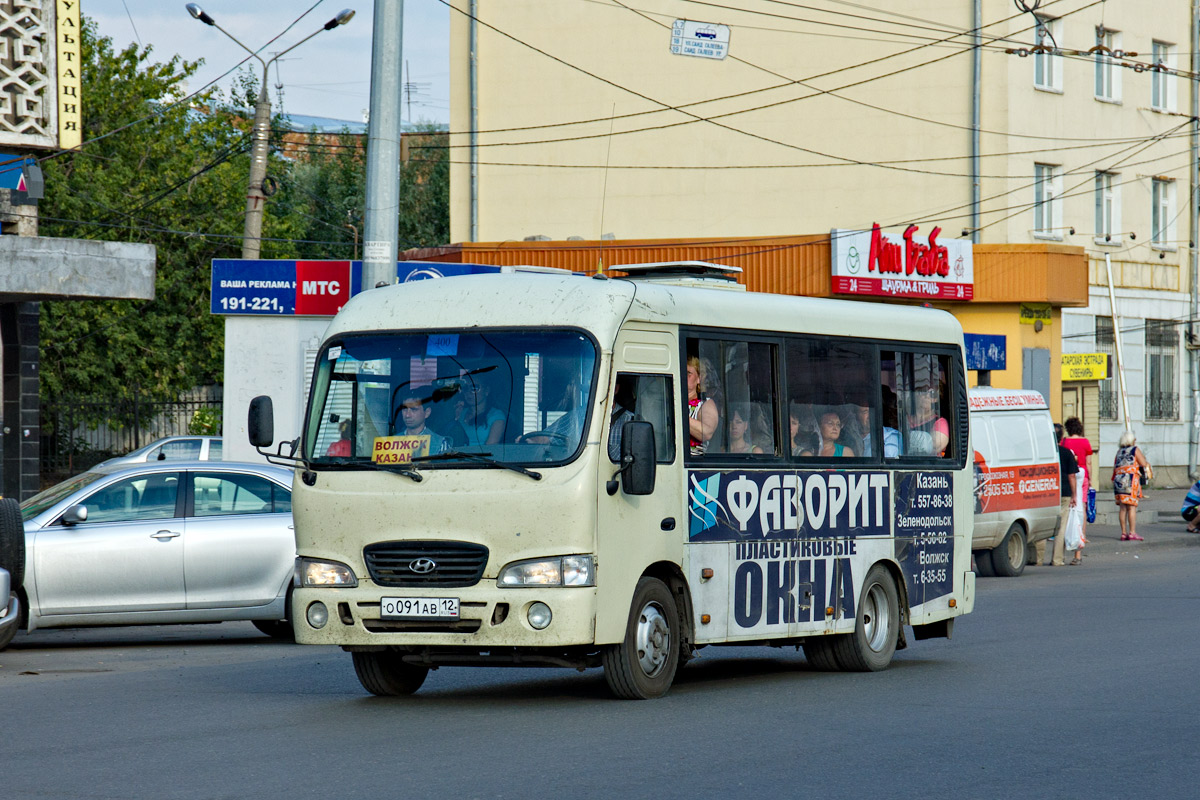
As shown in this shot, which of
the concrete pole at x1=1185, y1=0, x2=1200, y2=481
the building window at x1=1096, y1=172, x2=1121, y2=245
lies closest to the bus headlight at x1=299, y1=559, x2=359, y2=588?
the building window at x1=1096, y1=172, x2=1121, y2=245

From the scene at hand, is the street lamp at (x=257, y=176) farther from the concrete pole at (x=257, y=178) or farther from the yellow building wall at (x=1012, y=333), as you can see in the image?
the yellow building wall at (x=1012, y=333)

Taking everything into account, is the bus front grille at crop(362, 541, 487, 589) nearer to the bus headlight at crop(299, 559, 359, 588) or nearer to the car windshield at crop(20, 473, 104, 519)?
the bus headlight at crop(299, 559, 359, 588)

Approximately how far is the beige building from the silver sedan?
23.6m

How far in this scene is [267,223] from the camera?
50.1 meters

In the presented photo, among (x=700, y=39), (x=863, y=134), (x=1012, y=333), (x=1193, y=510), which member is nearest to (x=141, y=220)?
(x=700, y=39)

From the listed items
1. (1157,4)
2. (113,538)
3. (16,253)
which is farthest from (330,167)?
(113,538)

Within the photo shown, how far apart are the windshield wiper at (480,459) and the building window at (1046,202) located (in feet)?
101

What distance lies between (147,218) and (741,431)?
38.3 metres

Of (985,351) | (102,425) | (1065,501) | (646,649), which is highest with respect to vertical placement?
(985,351)

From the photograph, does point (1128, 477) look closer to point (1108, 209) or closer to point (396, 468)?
point (1108, 209)

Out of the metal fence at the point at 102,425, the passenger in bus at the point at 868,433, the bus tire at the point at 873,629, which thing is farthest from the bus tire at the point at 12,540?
the metal fence at the point at 102,425

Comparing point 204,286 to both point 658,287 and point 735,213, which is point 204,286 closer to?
point 735,213

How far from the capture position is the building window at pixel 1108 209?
130ft

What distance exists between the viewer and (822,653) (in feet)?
37.7
